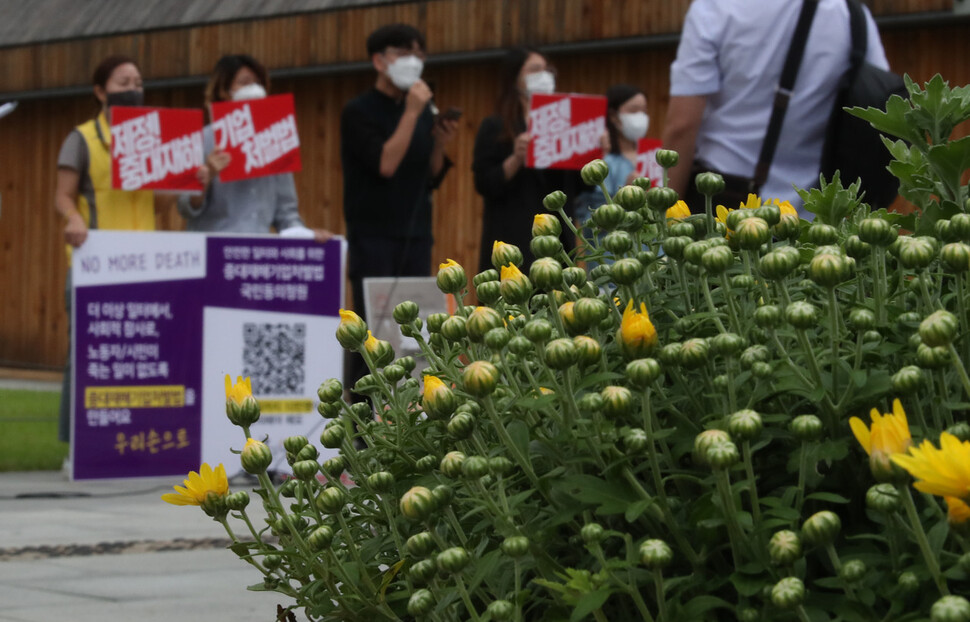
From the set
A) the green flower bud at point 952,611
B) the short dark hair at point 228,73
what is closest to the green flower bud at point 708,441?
the green flower bud at point 952,611

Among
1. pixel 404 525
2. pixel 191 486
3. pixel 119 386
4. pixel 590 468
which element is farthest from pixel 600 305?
pixel 119 386

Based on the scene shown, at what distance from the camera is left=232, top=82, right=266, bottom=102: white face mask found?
716 centimetres

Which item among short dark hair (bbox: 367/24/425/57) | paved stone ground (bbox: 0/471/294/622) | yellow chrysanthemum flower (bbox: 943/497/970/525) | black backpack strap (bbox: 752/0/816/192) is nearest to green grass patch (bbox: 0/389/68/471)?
paved stone ground (bbox: 0/471/294/622)

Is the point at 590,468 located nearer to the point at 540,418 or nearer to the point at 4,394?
the point at 540,418

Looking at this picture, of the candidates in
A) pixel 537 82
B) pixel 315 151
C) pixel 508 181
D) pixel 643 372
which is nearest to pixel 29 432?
pixel 508 181

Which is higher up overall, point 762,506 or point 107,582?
point 762,506

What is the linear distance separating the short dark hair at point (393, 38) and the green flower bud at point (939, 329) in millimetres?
5872

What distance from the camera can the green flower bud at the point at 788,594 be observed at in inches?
48.6

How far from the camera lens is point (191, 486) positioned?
1.74 meters

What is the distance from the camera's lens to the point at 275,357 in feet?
21.9

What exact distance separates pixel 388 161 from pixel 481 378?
5.48m

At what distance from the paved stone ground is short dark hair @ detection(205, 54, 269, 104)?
84.3 inches

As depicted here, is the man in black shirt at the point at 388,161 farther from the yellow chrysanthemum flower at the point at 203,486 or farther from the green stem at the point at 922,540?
the green stem at the point at 922,540

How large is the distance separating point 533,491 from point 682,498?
15 centimetres
